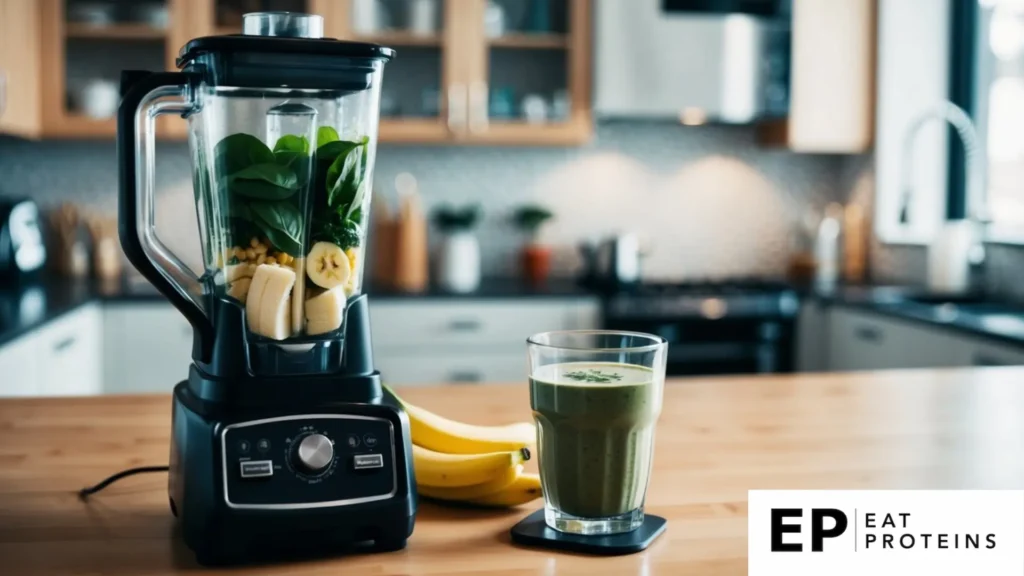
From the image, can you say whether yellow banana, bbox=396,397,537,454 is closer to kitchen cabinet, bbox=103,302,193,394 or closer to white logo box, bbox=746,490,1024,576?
white logo box, bbox=746,490,1024,576

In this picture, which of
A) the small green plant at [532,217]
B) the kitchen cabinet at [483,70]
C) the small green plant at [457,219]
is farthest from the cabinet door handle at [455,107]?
the small green plant at [532,217]

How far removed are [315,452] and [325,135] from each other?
10.8 inches

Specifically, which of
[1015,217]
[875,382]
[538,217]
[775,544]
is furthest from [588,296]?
[775,544]

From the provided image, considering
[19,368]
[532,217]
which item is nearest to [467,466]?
[19,368]

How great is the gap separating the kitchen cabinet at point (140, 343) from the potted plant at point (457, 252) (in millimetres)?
944

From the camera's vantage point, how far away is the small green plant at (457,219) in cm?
395

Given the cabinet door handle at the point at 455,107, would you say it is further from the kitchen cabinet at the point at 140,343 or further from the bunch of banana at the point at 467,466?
the bunch of banana at the point at 467,466

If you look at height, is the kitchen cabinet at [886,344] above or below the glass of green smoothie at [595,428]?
below

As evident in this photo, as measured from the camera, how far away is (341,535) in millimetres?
918

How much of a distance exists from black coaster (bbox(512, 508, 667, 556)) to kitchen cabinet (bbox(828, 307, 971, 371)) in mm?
2168

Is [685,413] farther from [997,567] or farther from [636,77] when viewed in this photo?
[636,77]

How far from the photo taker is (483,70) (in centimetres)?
386

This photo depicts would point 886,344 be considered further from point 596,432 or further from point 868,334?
point 596,432

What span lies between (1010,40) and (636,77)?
1.26 meters
